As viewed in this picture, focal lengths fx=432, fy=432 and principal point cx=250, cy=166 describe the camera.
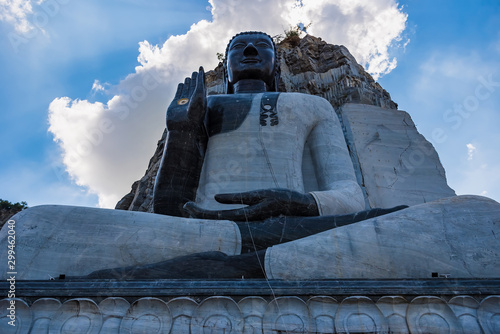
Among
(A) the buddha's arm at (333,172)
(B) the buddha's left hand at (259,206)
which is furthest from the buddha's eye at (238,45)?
(B) the buddha's left hand at (259,206)

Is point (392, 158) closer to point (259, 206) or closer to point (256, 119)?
point (256, 119)

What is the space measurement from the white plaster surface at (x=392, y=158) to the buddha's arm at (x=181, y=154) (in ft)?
7.00

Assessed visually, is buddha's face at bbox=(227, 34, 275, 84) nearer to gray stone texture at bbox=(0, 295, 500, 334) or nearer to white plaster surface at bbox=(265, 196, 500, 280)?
white plaster surface at bbox=(265, 196, 500, 280)

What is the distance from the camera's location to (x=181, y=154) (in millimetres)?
4148

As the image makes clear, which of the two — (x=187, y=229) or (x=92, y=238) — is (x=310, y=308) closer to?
(x=187, y=229)

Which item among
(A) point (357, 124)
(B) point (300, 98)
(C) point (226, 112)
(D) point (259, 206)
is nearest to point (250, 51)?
(B) point (300, 98)

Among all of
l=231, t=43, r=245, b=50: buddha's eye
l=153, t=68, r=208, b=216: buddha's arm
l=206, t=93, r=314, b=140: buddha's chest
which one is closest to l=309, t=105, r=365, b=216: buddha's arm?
l=206, t=93, r=314, b=140: buddha's chest

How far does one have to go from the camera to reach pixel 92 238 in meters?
2.68

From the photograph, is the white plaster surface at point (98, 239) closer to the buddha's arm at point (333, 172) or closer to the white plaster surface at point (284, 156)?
the buddha's arm at point (333, 172)

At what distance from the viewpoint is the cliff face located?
5.03 meters

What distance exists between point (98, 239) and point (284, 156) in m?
2.20

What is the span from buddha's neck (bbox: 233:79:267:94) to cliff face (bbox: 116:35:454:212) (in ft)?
4.09

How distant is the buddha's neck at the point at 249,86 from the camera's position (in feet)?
17.5

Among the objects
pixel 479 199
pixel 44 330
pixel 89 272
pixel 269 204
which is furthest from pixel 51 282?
pixel 479 199
